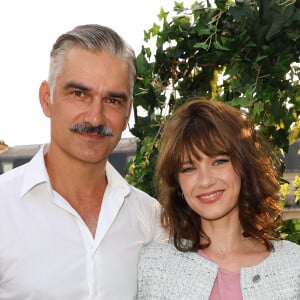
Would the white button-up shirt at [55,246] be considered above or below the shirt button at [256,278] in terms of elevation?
above

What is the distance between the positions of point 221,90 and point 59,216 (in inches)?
40.7

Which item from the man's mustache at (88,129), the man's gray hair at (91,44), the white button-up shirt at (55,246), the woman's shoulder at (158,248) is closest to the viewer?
the white button-up shirt at (55,246)

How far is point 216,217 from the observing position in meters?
2.47

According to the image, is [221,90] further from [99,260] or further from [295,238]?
[99,260]

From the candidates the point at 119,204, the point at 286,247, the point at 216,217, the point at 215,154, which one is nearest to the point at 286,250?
the point at 286,247

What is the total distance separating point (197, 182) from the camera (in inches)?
97.1

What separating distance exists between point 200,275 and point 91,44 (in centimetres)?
83

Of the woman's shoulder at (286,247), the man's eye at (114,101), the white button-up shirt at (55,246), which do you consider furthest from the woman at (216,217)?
the man's eye at (114,101)

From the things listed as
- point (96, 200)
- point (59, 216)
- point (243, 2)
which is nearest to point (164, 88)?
point (243, 2)

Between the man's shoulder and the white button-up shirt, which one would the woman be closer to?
the white button-up shirt

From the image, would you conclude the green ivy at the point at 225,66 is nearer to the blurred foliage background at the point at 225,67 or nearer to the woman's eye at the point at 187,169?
the blurred foliage background at the point at 225,67

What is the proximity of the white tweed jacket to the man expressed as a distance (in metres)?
0.08

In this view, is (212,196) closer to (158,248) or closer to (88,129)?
(158,248)

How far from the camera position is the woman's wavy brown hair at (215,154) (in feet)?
8.29
